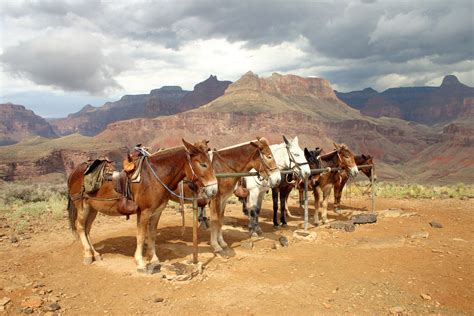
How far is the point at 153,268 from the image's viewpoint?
750cm

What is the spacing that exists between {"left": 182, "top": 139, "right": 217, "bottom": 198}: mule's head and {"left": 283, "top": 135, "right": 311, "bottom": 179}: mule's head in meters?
3.74

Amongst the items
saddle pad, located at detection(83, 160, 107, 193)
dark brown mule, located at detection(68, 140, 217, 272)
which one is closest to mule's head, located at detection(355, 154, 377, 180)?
dark brown mule, located at detection(68, 140, 217, 272)

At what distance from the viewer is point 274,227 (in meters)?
12.4

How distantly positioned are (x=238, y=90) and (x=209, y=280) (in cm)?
14355

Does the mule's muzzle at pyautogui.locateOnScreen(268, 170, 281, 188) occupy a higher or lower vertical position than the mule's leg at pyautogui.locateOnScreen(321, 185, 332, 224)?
higher

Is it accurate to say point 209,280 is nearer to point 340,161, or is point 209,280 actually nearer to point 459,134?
point 340,161

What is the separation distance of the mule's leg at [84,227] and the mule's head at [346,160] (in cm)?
884

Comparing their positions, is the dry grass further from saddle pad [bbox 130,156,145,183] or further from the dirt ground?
saddle pad [bbox 130,156,145,183]

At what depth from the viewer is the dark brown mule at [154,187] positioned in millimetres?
7613

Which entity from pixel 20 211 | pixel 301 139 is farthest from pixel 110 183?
pixel 301 139

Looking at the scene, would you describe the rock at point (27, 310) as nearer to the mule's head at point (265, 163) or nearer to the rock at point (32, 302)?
the rock at point (32, 302)

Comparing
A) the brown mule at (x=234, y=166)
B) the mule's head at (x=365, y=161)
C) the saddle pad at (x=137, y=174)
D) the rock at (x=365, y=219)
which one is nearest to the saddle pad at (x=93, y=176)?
the saddle pad at (x=137, y=174)

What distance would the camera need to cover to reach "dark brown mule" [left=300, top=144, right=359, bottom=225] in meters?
12.6

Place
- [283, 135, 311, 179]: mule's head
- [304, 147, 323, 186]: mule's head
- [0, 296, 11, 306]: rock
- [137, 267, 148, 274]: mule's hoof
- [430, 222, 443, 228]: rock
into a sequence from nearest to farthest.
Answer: [0, 296, 11, 306]: rock → [137, 267, 148, 274]: mule's hoof → [283, 135, 311, 179]: mule's head → [430, 222, 443, 228]: rock → [304, 147, 323, 186]: mule's head
